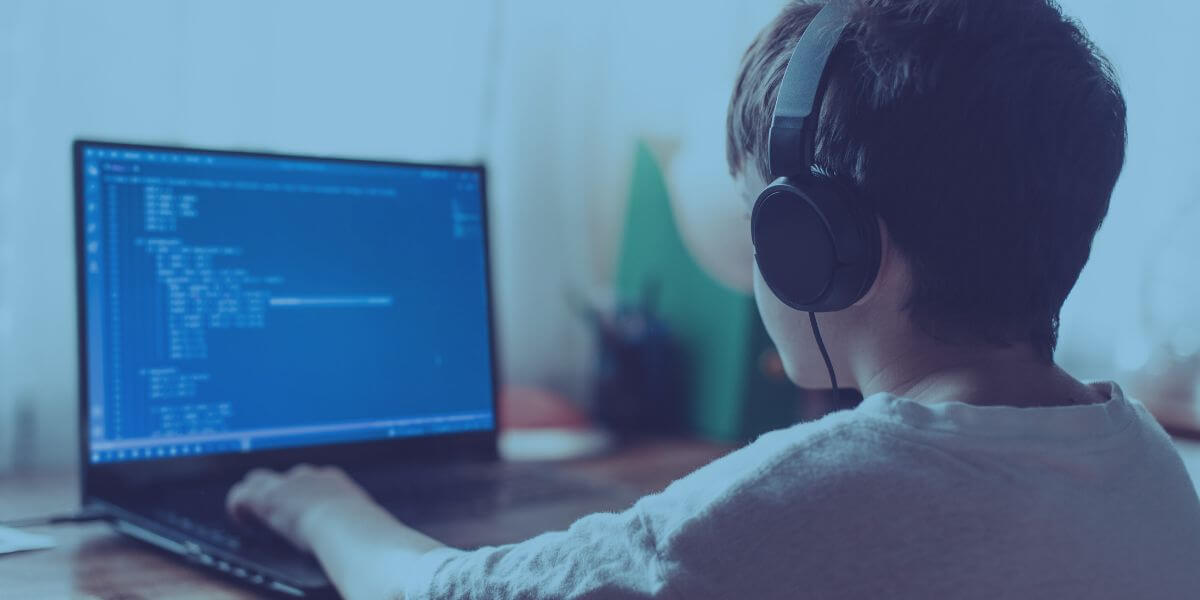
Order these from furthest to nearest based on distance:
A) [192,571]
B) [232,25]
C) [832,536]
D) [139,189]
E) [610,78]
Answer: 1. [610,78]
2. [232,25]
3. [139,189]
4. [192,571]
5. [832,536]

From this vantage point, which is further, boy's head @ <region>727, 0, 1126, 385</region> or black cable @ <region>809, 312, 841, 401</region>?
black cable @ <region>809, 312, 841, 401</region>

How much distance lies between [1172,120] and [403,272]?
1.17 m

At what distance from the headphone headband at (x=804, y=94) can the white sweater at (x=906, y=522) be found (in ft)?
0.52

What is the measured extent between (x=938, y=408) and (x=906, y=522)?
0.07 meters

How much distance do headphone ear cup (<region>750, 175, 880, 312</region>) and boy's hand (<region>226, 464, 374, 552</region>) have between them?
1.31 ft

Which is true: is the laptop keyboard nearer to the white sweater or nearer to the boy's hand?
the boy's hand

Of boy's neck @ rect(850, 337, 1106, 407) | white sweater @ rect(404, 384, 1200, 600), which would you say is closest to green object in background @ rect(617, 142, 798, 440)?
boy's neck @ rect(850, 337, 1106, 407)

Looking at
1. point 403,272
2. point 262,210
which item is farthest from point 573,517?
point 262,210

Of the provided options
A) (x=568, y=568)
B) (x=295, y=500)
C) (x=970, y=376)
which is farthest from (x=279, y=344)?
(x=970, y=376)

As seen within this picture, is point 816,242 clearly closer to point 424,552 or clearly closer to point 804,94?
point 804,94

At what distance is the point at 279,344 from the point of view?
94 centimetres

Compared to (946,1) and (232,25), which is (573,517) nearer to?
(946,1)

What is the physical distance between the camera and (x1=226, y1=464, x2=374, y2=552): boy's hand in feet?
2.68

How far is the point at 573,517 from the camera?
0.95 meters
